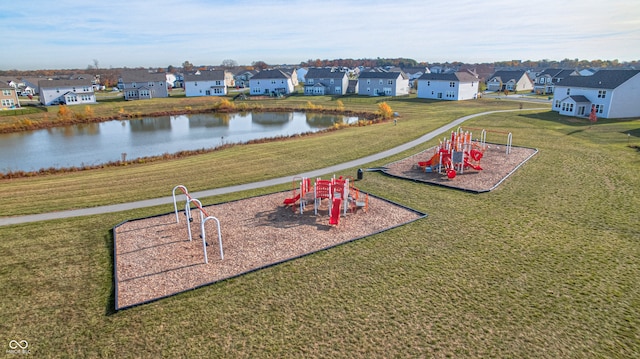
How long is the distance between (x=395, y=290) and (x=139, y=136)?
4325 centimetres

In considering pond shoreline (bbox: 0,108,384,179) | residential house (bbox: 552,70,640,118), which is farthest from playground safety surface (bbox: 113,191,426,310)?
residential house (bbox: 552,70,640,118)

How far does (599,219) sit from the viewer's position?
1535 cm

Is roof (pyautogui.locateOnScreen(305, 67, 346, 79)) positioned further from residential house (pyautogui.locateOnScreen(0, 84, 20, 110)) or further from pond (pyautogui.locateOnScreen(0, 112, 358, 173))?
residential house (pyautogui.locateOnScreen(0, 84, 20, 110))

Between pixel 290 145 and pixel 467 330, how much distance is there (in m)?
24.4

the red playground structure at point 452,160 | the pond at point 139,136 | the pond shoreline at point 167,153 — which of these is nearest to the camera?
the red playground structure at point 452,160

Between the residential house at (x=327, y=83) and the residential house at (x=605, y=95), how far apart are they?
49544 mm

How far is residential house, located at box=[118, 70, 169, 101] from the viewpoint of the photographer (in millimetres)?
82562

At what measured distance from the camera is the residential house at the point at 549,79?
84.2 m

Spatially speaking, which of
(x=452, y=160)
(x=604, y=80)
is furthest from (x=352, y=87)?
(x=452, y=160)

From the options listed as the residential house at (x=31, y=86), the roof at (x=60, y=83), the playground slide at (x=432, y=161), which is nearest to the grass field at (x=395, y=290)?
the playground slide at (x=432, y=161)

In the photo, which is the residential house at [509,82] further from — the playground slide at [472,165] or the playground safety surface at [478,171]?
the playground slide at [472,165]

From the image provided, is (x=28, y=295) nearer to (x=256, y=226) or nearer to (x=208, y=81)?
(x=256, y=226)

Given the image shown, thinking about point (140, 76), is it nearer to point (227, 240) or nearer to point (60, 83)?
point (60, 83)

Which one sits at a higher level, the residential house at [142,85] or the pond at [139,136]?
the residential house at [142,85]
